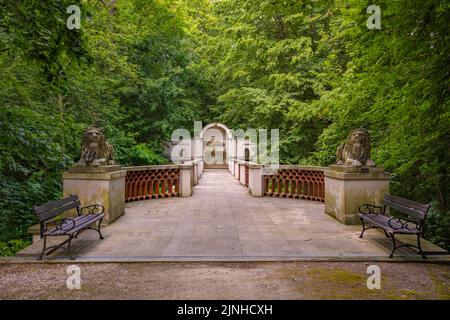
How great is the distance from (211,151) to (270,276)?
33196 millimetres

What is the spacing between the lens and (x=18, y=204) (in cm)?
845

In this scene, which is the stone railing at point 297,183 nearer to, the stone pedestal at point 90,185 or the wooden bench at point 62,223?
the stone pedestal at point 90,185

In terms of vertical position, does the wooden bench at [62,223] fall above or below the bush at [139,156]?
below

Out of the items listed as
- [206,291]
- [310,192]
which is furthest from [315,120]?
[206,291]

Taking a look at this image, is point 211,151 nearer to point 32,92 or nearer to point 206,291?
point 32,92

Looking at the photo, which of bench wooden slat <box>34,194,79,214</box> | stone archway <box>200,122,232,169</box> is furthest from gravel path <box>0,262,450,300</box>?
stone archway <box>200,122,232,169</box>

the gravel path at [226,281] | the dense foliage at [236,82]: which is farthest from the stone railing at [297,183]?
the gravel path at [226,281]

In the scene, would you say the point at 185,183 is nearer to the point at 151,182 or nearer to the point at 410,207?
the point at 151,182

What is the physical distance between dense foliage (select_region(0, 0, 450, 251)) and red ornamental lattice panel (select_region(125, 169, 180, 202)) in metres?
2.07

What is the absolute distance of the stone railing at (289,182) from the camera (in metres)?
12.1

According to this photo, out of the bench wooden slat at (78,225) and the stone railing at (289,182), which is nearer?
the bench wooden slat at (78,225)

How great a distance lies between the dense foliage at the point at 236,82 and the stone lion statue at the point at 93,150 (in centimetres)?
48

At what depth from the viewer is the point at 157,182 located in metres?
13.0

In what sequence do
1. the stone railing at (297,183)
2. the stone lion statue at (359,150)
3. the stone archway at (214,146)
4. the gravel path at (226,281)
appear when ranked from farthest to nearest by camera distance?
1. the stone archway at (214,146)
2. the stone railing at (297,183)
3. the stone lion statue at (359,150)
4. the gravel path at (226,281)
